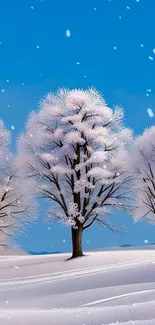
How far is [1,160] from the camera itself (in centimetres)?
2592

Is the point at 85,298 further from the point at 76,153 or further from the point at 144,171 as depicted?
the point at 144,171

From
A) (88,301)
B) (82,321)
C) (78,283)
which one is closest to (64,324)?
(82,321)

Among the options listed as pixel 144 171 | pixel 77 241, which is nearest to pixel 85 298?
pixel 77 241

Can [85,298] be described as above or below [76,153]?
below

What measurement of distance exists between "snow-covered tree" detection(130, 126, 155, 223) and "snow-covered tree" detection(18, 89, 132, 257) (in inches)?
147

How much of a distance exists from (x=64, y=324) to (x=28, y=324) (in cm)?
55

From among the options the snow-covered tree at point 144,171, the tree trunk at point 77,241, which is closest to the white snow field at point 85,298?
the tree trunk at point 77,241

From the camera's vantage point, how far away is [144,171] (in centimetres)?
2830

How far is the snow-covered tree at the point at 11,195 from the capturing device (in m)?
25.6

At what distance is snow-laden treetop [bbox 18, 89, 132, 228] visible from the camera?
76.4 ft

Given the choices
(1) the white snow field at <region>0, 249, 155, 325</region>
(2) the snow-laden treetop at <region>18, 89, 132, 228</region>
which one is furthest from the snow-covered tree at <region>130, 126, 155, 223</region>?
(1) the white snow field at <region>0, 249, 155, 325</region>

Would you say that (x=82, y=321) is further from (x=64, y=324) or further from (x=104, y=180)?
(x=104, y=180)

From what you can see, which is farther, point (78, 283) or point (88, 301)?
point (78, 283)

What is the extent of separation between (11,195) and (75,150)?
5.02 meters
